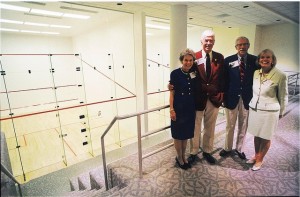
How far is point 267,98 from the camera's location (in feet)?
6.52

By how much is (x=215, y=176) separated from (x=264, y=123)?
0.79 m

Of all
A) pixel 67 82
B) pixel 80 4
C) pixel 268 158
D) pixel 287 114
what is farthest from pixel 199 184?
pixel 67 82

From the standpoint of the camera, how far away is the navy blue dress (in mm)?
2080

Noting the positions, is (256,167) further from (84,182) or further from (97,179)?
(84,182)

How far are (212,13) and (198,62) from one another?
12.3ft

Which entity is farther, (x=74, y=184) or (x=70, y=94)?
(x=70, y=94)

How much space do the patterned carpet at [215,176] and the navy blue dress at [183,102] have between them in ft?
1.57

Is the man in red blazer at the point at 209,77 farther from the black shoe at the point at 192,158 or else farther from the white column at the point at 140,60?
the white column at the point at 140,60

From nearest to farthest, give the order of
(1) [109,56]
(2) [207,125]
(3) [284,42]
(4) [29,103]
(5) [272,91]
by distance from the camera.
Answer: (5) [272,91], (2) [207,125], (1) [109,56], (3) [284,42], (4) [29,103]

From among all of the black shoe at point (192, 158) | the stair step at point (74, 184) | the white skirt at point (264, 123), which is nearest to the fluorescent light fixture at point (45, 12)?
the stair step at point (74, 184)

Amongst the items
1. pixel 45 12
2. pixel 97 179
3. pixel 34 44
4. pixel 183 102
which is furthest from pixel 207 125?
pixel 34 44

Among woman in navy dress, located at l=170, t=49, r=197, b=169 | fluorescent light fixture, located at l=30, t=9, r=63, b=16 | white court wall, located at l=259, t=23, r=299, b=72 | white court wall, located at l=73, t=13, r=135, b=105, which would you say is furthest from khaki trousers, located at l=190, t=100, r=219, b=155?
white court wall, located at l=259, t=23, r=299, b=72

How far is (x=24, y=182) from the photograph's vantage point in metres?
3.92

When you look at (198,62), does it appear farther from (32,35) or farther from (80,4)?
(32,35)
